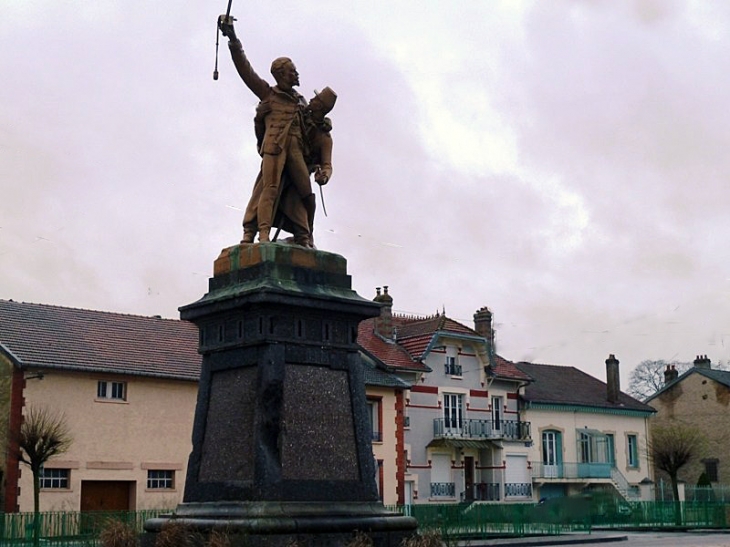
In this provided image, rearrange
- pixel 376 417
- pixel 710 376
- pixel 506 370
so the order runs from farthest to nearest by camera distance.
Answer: pixel 710 376 → pixel 506 370 → pixel 376 417

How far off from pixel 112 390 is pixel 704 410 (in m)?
37.0

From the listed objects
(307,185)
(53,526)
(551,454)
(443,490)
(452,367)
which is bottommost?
(53,526)

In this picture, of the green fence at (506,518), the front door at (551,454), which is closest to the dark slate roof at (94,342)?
the green fence at (506,518)

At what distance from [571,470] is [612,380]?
6.60 meters

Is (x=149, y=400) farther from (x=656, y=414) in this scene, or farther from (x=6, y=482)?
(x=656, y=414)

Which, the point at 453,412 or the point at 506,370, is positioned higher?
the point at 506,370

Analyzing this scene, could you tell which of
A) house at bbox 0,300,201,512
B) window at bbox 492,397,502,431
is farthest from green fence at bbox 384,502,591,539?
window at bbox 492,397,502,431

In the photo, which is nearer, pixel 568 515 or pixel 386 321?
pixel 568 515

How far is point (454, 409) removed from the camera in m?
47.2

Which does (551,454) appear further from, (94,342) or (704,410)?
(94,342)

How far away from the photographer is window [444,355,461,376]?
4716 centimetres

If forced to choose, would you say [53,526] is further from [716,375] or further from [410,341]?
[716,375]

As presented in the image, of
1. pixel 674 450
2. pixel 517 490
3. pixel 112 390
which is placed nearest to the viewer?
pixel 112 390

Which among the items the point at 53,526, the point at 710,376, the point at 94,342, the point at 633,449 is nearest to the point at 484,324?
the point at 633,449
